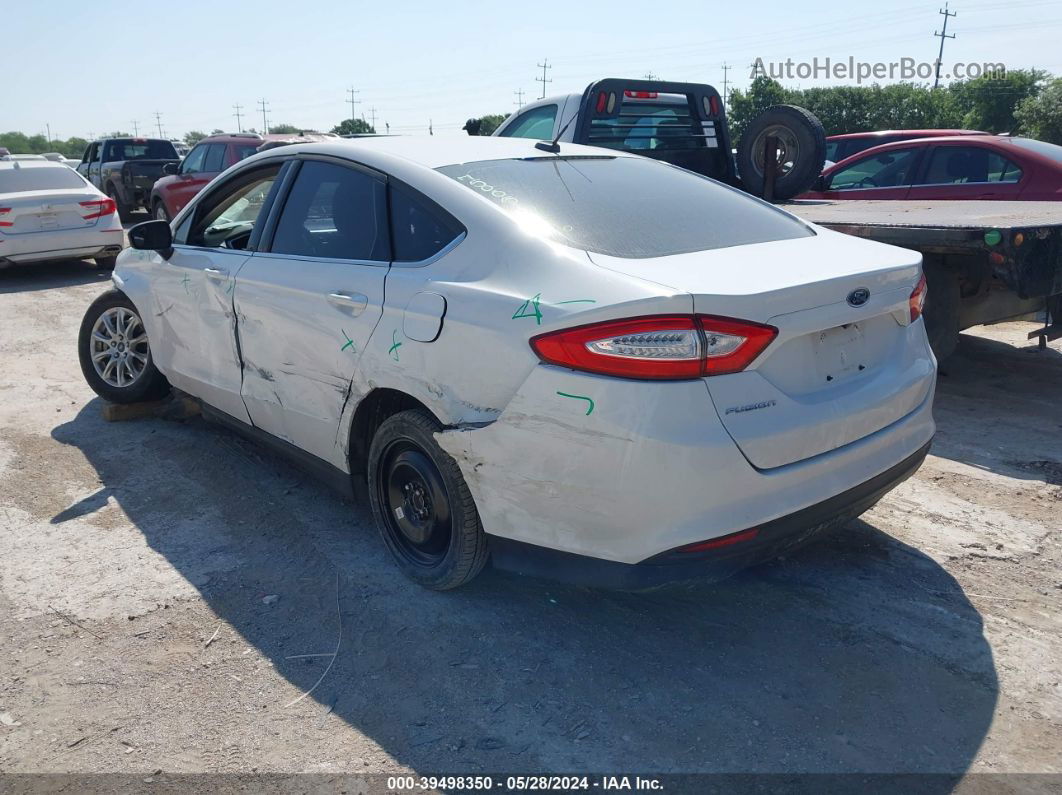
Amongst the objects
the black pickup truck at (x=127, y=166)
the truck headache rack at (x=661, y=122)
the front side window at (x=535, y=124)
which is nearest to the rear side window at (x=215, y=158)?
the black pickup truck at (x=127, y=166)

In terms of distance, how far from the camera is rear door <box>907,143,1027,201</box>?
809 centimetres

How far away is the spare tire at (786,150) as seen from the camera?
7.17 metres

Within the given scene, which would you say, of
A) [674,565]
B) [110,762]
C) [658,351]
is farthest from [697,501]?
[110,762]

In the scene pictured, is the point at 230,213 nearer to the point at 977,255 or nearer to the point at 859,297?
the point at 859,297

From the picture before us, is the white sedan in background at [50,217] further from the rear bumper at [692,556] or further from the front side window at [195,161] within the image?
the rear bumper at [692,556]

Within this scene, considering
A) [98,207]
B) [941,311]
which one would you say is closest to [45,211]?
[98,207]

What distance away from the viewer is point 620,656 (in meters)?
3.06

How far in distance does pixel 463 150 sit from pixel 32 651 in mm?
2566

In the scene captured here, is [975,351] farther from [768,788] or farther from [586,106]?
[768,788]

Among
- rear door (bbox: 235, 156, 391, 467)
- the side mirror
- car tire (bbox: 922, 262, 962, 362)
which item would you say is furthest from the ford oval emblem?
the side mirror

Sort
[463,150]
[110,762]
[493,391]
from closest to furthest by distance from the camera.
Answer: [110,762]
[493,391]
[463,150]

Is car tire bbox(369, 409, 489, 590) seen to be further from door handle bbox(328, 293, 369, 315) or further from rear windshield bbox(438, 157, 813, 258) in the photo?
rear windshield bbox(438, 157, 813, 258)

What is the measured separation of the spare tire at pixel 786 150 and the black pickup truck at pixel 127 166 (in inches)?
535

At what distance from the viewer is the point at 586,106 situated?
7.32 meters
